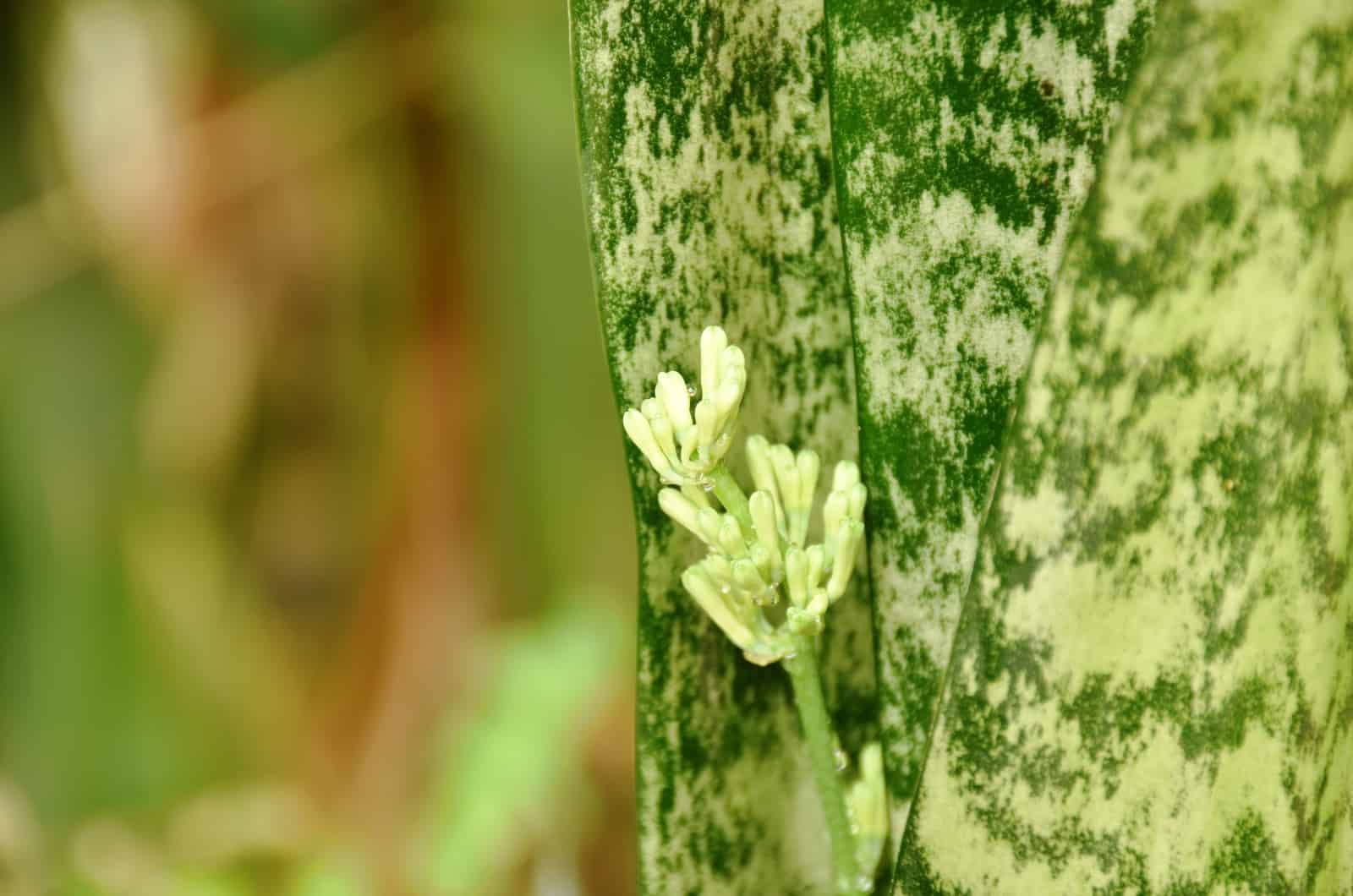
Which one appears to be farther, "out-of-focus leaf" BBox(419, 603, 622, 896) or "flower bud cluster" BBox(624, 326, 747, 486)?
"out-of-focus leaf" BBox(419, 603, 622, 896)

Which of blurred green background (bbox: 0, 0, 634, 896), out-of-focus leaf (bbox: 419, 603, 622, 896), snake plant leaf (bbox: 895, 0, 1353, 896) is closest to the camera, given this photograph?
snake plant leaf (bbox: 895, 0, 1353, 896)

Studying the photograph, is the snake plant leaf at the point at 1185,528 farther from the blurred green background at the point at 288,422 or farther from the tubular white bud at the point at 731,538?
the blurred green background at the point at 288,422

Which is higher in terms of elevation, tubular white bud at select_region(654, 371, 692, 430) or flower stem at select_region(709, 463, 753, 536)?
tubular white bud at select_region(654, 371, 692, 430)

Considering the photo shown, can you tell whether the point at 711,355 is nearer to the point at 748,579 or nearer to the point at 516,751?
the point at 748,579

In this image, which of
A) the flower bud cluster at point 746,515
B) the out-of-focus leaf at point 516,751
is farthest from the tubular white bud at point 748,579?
the out-of-focus leaf at point 516,751

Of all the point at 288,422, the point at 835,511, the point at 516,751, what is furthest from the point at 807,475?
the point at 288,422

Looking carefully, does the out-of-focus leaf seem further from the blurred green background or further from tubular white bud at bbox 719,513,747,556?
tubular white bud at bbox 719,513,747,556

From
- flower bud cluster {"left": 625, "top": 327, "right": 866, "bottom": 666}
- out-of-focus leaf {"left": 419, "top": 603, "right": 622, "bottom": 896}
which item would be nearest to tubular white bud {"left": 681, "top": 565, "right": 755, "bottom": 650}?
flower bud cluster {"left": 625, "top": 327, "right": 866, "bottom": 666}

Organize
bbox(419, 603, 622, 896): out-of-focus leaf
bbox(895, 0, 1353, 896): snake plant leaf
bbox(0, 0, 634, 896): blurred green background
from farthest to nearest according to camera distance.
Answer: bbox(0, 0, 634, 896): blurred green background, bbox(419, 603, 622, 896): out-of-focus leaf, bbox(895, 0, 1353, 896): snake plant leaf
